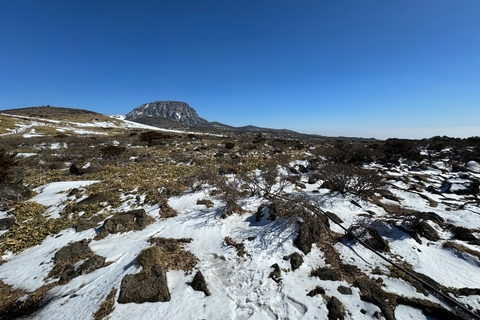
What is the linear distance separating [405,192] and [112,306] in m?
15.7

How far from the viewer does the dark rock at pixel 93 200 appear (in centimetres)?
Result: 891

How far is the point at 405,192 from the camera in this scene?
438 inches

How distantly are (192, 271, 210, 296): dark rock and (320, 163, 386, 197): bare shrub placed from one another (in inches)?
368

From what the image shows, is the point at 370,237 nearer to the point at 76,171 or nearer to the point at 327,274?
the point at 327,274

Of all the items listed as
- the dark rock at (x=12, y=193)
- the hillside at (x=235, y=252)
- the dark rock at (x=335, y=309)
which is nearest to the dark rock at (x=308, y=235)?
the hillside at (x=235, y=252)

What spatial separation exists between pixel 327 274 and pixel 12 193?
16.3 metres

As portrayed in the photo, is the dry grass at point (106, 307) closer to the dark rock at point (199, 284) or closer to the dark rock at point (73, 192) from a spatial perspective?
the dark rock at point (199, 284)

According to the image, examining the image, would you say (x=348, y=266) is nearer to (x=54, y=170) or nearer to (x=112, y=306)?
(x=112, y=306)

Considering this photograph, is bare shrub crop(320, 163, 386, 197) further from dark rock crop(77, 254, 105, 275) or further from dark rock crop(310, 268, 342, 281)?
dark rock crop(77, 254, 105, 275)

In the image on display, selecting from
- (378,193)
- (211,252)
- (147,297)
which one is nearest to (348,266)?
(211,252)

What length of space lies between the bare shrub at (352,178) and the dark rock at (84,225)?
12770 mm

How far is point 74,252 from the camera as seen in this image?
596 centimetres

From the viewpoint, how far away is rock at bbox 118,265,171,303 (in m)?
4.18

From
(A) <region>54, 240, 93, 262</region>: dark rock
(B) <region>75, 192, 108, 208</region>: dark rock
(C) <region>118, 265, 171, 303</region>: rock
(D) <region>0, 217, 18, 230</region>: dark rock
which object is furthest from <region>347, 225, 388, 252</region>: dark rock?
(D) <region>0, 217, 18, 230</region>: dark rock
